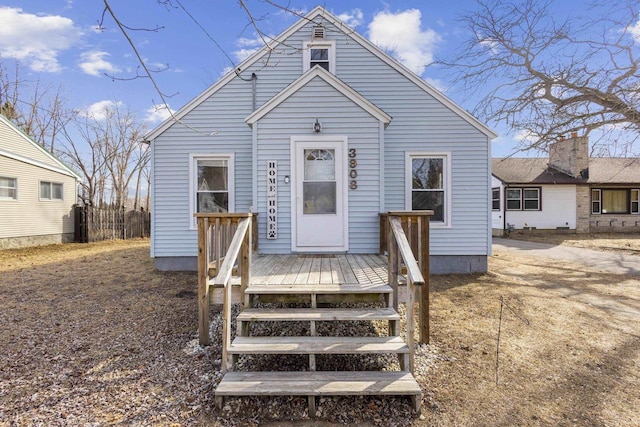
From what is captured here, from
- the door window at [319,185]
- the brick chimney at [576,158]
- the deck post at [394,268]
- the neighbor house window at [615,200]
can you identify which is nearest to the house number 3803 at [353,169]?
the door window at [319,185]

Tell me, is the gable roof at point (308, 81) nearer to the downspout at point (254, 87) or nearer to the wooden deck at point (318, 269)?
the downspout at point (254, 87)

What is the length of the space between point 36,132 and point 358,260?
2406cm

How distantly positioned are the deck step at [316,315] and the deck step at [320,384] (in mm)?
576

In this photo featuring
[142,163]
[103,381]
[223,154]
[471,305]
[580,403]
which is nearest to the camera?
[580,403]

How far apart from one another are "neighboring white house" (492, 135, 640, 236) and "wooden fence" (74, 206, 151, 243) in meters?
19.0

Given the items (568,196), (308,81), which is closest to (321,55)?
(308,81)

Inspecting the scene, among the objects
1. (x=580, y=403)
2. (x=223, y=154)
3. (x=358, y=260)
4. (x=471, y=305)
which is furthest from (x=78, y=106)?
(x=580, y=403)

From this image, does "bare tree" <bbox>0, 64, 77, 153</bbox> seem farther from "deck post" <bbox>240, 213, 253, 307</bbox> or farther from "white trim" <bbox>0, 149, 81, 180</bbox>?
"deck post" <bbox>240, 213, 253, 307</bbox>

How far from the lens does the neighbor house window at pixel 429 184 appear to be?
748 cm

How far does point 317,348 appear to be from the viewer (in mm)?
3057

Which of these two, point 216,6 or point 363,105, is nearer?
point 216,6

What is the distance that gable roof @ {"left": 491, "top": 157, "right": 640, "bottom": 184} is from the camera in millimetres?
16531

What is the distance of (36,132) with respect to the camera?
19859mm

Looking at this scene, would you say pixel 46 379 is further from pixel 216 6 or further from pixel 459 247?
pixel 459 247
